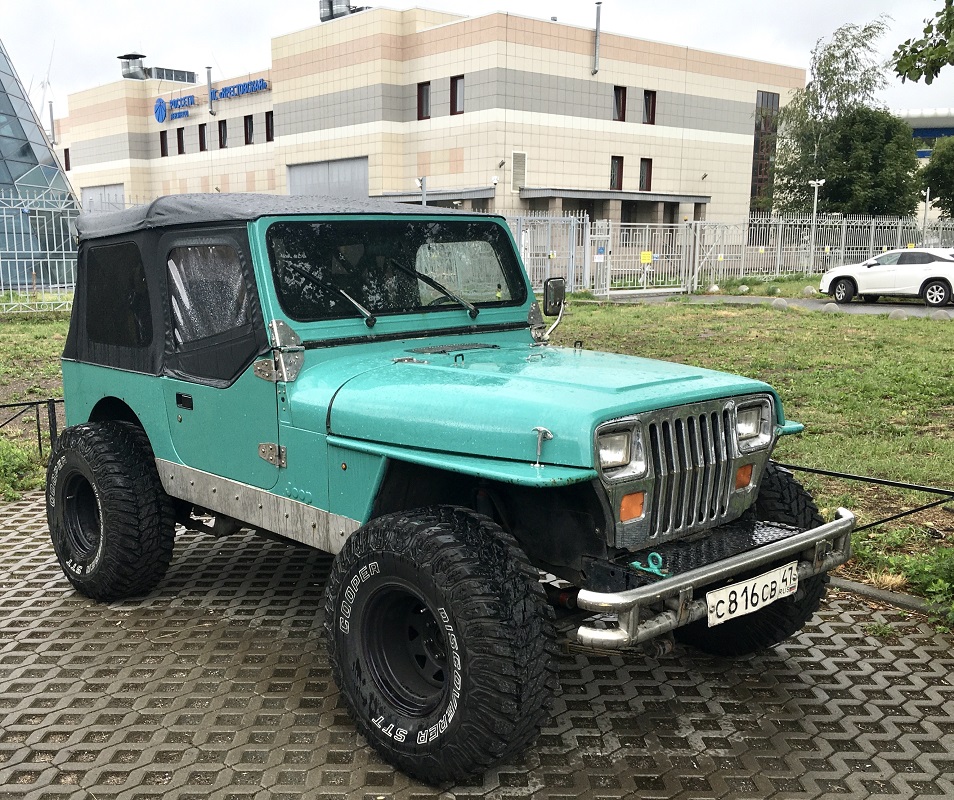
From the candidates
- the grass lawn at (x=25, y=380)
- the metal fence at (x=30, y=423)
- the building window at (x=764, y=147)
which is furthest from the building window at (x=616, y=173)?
the metal fence at (x=30, y=423)

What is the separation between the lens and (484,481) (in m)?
3.63

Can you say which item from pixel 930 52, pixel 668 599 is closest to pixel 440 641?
pixel 668 599

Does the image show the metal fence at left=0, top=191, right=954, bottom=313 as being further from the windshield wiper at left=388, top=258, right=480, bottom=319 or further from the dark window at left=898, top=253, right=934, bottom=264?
the windshield wiper at left=388, top=258, right=480, bottom=319

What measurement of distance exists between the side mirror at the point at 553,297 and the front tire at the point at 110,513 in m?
2.20

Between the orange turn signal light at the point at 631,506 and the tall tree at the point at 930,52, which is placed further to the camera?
the tall tree at the point at 930,52

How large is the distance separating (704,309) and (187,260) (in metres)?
18.1

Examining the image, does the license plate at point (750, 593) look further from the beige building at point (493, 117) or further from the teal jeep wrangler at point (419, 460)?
the beige building at point (493, 117)

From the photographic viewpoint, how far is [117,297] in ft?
16.4

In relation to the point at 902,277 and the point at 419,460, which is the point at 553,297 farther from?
the point at 902,277

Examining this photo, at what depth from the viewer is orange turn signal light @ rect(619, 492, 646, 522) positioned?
10.6 ft

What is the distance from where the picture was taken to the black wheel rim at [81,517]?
16.7ft

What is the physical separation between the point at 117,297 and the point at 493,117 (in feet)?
100

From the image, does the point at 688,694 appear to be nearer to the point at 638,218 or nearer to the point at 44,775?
the point at 44,775

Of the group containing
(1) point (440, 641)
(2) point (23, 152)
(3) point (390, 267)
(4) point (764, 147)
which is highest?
(4) point (764, 147)
